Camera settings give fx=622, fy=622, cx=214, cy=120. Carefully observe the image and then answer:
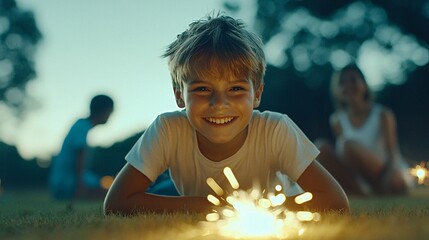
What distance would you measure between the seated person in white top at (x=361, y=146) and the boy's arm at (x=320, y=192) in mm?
3779

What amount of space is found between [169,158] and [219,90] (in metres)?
0.51

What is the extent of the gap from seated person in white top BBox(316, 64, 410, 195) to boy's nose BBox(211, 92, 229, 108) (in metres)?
4.09

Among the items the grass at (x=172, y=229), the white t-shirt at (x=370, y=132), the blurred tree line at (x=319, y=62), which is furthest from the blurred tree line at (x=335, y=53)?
the grass at (x=172, y=229)

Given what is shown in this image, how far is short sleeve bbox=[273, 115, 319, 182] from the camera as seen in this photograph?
3.01 meters

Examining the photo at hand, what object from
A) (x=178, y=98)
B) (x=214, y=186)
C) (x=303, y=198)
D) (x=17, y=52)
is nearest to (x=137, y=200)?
(x=214, y=186)

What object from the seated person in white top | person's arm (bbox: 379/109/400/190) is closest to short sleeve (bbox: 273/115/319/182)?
the seated person in white top

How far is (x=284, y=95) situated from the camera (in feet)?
46.8

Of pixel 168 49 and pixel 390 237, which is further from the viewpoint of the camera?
→ pixel 168 49

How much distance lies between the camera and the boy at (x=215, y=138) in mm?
2887

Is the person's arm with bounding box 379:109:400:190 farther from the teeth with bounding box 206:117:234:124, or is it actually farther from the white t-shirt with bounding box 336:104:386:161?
the teeth with bounding box 206:117:234:124

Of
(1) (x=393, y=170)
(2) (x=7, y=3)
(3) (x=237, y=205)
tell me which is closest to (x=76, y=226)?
(3) (x=237, y=205)

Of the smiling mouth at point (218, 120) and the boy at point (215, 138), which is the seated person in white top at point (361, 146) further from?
the smiling mouth at point (218, 120)

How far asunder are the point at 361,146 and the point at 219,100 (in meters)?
4.32

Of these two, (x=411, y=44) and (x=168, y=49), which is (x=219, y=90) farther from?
(x=411, y=44)
